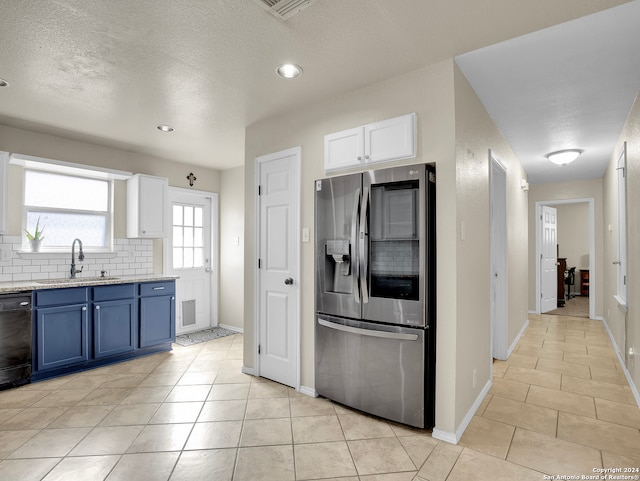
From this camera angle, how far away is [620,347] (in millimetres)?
3930

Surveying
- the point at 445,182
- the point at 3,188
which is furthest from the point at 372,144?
the point at 3,188

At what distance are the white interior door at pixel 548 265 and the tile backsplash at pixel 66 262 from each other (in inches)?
266

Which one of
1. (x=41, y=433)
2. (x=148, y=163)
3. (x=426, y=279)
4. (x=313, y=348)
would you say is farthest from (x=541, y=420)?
(x=148, y=163)

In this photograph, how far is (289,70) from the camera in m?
2.52

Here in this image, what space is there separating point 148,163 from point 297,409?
383 cm

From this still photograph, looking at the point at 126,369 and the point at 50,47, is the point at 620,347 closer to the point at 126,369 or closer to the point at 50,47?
the point at 126,369

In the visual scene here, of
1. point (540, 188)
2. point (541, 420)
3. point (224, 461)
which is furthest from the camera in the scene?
point (540, 188)

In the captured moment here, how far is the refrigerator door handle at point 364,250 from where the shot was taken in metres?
2.62

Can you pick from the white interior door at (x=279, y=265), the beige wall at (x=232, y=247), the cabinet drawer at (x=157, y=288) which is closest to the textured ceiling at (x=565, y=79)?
the white interior door at (x=279, y=265)

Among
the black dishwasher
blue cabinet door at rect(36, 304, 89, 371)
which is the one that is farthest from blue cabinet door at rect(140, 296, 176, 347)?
the black dishwasher

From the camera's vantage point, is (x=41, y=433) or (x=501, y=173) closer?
(x=41, y=433)

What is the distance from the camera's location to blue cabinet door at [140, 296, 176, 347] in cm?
417

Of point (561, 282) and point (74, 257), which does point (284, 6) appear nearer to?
point (74, 257)

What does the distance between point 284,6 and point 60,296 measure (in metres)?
3.40
